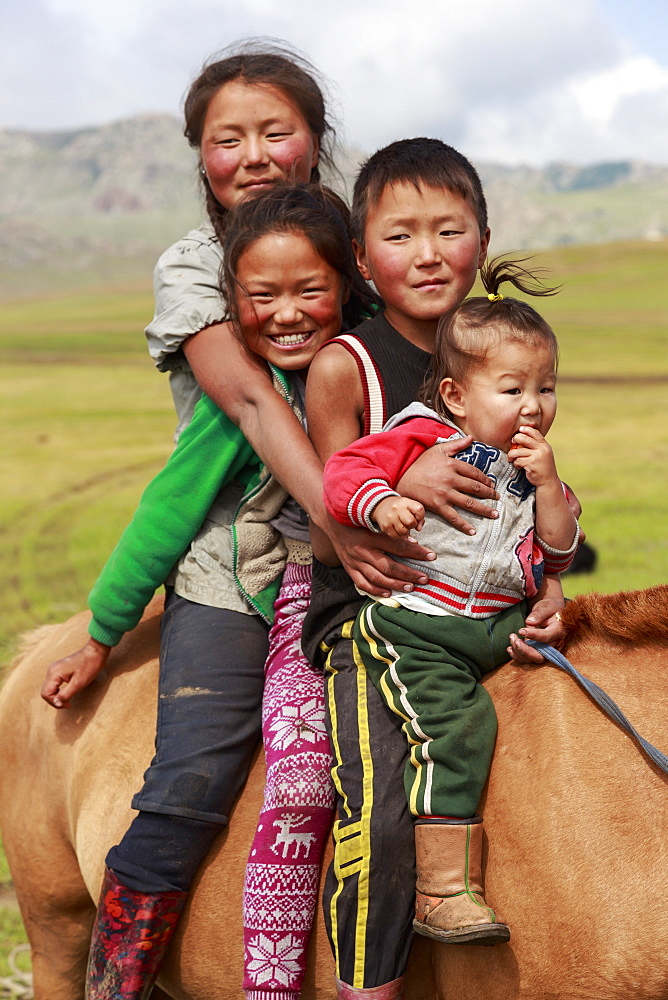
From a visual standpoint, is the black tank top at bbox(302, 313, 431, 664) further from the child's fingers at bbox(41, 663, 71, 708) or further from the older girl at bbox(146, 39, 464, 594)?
the child's fingers at bbox(41, 663, 71, 708)

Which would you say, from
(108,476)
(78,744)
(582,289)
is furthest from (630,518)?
(582,289)

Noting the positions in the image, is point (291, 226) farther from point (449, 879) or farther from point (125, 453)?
point (125, 453)

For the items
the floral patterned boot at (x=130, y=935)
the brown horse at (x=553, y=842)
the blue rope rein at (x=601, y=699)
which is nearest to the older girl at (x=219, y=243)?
the blue rope rein at (x=601, y=699)

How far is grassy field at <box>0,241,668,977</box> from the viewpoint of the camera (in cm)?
1062

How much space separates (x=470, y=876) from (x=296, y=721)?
0.60 metres

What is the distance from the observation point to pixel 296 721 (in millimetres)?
2475

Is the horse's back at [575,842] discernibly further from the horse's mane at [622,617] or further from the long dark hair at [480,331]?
the long dark hair at [480,331]

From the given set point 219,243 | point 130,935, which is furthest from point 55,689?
point 219,243

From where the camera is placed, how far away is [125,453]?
60.7 feet

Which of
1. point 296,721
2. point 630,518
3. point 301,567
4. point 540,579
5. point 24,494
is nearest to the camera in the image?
point 540,579

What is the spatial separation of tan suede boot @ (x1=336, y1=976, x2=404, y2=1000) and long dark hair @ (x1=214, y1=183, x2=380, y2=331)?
176cm

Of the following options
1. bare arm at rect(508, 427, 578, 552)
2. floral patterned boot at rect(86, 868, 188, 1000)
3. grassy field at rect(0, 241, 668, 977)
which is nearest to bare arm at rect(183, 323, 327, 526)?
bare arm at rect(508, 427, 578, 552)

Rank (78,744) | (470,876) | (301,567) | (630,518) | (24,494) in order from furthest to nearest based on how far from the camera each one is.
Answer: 1. (24,494)
2. (630,518)
3. (78,744)
4. (301,567)
5. (470,876)

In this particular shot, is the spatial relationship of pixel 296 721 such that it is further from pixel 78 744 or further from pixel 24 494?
pixel 24 494
